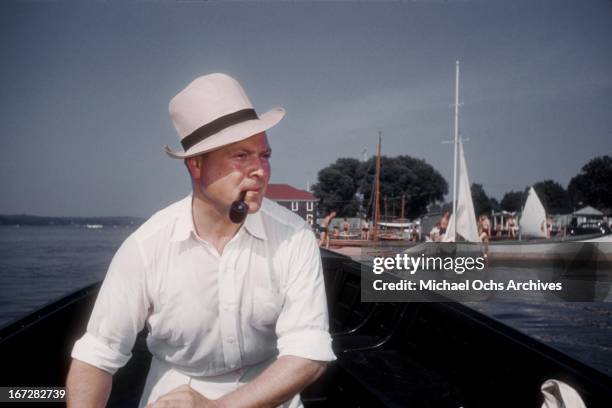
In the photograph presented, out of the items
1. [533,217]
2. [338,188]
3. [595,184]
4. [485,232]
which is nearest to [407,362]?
[485,232]

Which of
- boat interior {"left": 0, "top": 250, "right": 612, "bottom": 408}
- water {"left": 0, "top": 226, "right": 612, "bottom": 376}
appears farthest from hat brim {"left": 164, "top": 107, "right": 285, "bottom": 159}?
water {"left": 0, "top": 226, "right": 612, "bottom": 376}

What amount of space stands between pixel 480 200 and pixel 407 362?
88138 millimetres

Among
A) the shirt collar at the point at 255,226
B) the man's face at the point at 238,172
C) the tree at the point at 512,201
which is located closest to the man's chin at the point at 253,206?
the man's face at the point at 238,172

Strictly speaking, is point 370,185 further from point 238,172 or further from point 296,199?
point 238,172

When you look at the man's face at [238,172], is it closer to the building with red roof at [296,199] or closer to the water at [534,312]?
the water at [534,312]

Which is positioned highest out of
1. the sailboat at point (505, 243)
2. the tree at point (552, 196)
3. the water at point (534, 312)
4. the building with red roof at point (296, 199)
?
the tree at point (552, 196)

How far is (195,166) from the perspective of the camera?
4.46 feet

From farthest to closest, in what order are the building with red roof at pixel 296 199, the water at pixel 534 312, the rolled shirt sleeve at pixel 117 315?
1. the building with red roof at pixel 296 199
2. the water at pixel 534 312
3. the rolled shirt sleeve at pixel 117 315

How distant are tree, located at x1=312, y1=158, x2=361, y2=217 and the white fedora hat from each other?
6537 centimetres

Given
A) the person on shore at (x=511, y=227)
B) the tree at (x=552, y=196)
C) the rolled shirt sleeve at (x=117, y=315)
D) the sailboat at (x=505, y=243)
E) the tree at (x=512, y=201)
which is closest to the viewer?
the rolled shirt sleeve at (x=117, y=315)

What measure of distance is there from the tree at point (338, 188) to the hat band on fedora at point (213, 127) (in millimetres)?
65392

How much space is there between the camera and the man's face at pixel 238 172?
4.27 ft

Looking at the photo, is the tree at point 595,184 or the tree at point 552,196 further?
the tree at point 552,196

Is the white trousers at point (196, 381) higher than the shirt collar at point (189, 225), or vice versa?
the shirt collar at point (189, 225)
